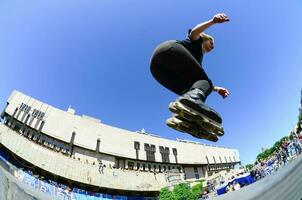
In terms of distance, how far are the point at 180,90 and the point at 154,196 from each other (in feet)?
77.7

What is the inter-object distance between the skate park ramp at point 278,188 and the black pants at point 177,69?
652 mm

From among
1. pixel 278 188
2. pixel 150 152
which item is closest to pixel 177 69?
pixel 278 188

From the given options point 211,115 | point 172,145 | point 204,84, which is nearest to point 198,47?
point 204,84

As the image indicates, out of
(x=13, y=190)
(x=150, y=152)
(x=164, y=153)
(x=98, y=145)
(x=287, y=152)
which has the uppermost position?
(x=164, y=153)

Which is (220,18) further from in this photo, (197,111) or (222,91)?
(222,91)

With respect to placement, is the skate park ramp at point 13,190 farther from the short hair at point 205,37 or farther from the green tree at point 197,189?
the green tree at point 197,189

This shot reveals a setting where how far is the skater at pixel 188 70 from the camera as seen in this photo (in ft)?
5.14

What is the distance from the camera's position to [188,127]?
1.80 metres

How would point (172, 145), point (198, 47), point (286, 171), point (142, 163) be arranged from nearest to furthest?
point (286, 171)
point (198, 47)
point (142, 163)
point (172, 145)

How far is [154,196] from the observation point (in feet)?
78.8

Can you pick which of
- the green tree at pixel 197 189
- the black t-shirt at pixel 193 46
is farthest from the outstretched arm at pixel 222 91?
the green tree at pixel 197 189

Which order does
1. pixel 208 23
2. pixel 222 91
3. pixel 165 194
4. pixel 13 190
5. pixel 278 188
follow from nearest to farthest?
pixel 13 190
pixel 278 188
pixel 208 23
pixel 222 91
pixel 165 194

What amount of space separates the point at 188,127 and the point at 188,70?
38 cm

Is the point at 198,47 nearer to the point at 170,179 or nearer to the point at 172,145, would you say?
the point at 170,179
